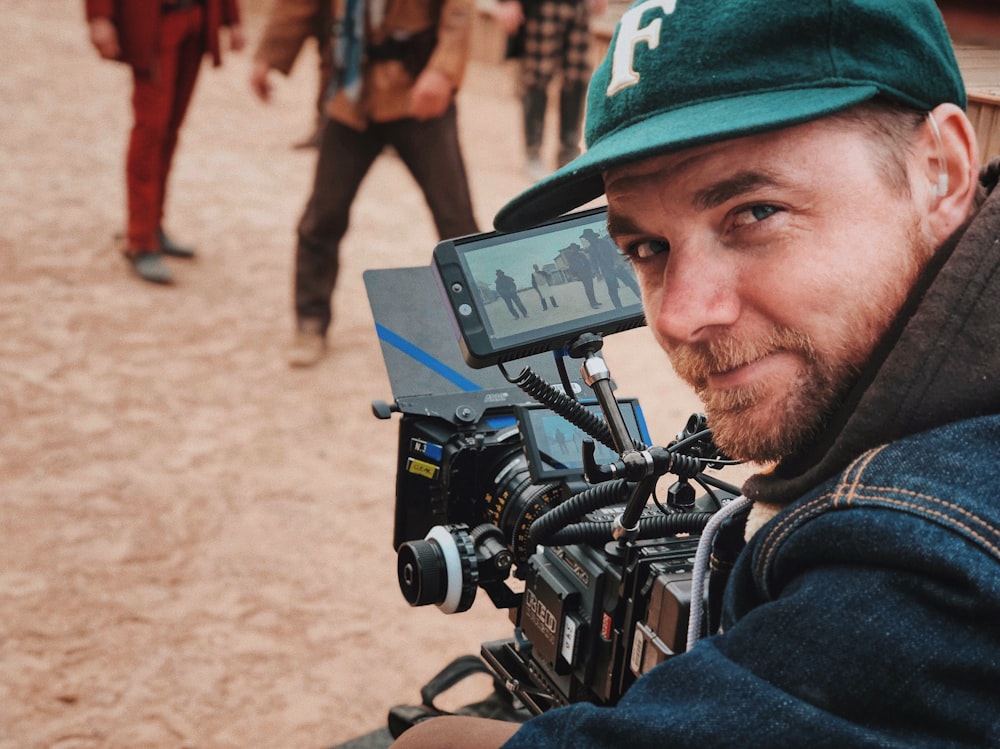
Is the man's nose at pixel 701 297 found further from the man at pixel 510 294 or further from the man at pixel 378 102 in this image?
the man at pixel 378 102

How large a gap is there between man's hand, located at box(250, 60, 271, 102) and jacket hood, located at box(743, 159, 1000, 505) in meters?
4.11

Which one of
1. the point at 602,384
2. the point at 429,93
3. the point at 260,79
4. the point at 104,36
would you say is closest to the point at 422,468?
the point at 602,384

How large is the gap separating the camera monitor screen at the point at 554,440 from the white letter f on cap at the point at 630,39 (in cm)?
64

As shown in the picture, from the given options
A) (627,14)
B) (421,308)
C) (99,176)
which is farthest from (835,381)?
(99,176)

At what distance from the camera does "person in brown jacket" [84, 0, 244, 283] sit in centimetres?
512

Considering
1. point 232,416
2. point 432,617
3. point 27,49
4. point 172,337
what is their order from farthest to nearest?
point 27,49 → point 172,337 → point 232,416 → point 432,617

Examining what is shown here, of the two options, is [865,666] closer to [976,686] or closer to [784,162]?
[976,686]

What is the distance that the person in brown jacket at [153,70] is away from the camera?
5.12 metres

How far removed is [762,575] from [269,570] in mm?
2665

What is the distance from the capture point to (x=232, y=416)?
15.0 ft

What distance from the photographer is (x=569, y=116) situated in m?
7.97

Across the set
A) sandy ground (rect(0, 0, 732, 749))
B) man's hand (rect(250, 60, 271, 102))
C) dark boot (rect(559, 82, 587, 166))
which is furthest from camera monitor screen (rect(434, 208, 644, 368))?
dark boot (rect(559, 82, 587, 166))

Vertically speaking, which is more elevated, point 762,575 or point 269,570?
point 762,575

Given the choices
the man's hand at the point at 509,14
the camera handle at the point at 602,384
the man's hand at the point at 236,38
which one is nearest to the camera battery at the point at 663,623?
the camera handle at the point at 602,384
